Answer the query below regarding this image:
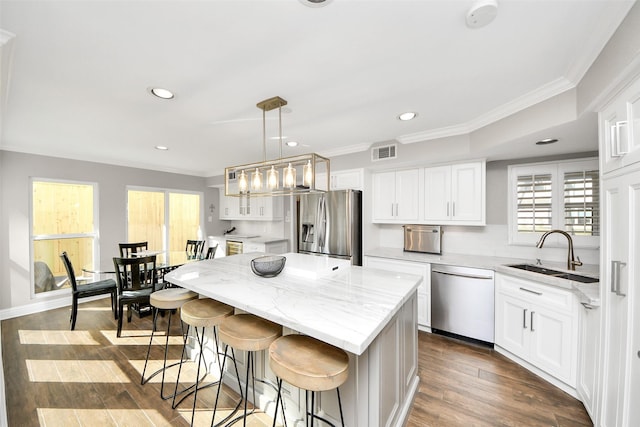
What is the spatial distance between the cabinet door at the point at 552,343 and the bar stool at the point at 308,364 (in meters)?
2.00

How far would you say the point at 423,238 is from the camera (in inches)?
137

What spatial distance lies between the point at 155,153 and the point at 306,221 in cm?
270

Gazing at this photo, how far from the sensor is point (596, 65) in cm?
152

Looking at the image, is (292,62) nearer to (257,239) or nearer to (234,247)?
(257,239)

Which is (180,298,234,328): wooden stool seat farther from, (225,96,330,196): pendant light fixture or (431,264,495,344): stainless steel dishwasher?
(431,264,495,344): stainless steel dishwasher

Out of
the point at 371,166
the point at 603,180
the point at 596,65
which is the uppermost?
the point at 596,65

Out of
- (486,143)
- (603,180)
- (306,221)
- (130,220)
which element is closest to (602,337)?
(603,180)

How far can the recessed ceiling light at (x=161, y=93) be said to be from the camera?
1.99 metres

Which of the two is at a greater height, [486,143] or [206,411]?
[486,143]

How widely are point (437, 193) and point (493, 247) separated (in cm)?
98

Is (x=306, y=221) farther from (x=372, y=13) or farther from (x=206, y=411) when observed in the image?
(x=372, y=13)

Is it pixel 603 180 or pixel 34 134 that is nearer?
pixel 603 180

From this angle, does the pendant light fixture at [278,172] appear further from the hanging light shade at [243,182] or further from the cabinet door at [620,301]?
the cabinet door at [620,301]

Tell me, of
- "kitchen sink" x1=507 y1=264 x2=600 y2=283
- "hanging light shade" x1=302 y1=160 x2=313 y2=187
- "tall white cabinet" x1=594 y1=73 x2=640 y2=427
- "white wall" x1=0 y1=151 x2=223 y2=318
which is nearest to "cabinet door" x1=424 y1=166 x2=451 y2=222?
"kitchen sink" x1=507 y1=264 x2=600 y2=283
